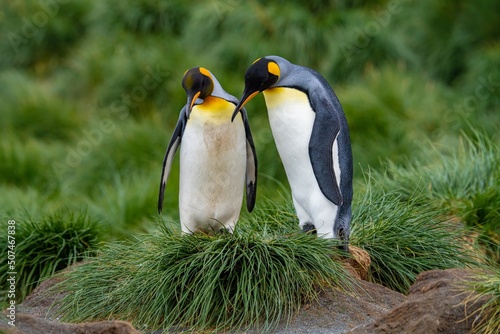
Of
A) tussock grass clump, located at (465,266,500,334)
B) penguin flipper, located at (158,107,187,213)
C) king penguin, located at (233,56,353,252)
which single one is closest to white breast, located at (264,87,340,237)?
king penguin, located at (233,56,353,252)

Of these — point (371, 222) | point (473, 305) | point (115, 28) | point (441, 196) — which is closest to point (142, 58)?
point (115, 28)

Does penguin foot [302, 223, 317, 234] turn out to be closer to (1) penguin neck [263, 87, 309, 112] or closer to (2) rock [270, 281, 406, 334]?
(2) rock [270, 281, 406, 334]

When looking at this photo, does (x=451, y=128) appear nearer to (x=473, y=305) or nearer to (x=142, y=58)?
(x=142, y=58)

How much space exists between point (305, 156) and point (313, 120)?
183 mm

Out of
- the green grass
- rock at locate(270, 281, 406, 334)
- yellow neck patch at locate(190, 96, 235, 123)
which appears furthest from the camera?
the green grass

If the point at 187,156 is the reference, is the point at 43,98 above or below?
above

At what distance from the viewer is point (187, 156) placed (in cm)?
479

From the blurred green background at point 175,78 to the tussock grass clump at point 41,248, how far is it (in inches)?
42.5

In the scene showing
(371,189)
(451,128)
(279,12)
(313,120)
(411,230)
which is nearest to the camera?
(313,120)

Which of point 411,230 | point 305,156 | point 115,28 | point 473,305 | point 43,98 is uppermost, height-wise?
point 115,28

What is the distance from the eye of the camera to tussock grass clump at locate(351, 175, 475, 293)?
195 inches

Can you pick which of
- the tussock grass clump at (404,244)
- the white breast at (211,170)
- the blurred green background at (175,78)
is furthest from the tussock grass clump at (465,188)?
the white breast at (211,170)

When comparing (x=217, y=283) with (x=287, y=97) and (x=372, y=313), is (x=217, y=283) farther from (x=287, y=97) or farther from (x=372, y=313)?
(x=287, y=97)

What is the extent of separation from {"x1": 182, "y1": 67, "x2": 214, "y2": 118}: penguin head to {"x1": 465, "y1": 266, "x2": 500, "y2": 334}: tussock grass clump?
1630 mm
